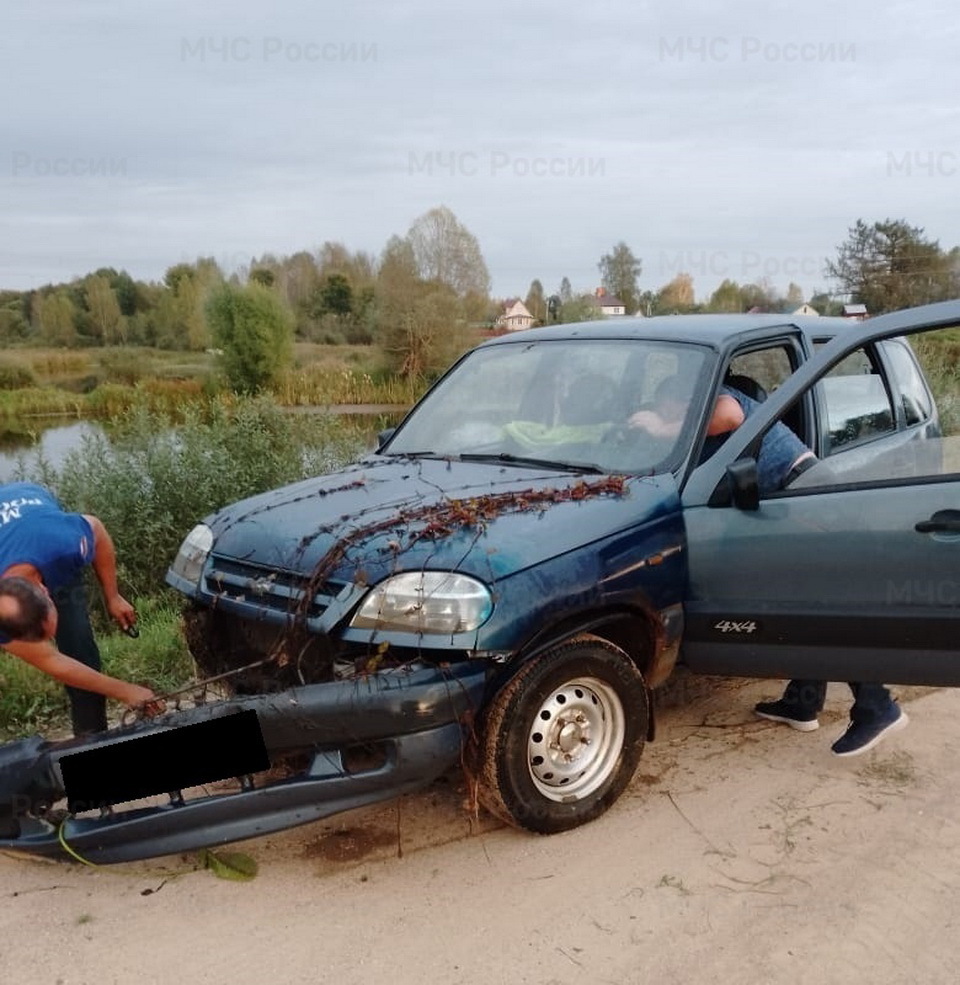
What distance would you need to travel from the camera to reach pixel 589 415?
4.34 meters

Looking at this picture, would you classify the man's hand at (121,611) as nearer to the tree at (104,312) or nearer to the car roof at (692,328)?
the car roof at (692,328)

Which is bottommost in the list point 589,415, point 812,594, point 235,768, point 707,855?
point 707,855

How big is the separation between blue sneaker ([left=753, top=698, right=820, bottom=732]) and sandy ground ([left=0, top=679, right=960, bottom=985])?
0.45 meters

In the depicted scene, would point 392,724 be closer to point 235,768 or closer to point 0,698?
point 235,768

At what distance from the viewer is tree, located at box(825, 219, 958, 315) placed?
13.9 metres

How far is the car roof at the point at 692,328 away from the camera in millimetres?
4434

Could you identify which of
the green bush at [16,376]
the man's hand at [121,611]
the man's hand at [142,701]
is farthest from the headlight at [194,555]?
the green bush at [16,376]

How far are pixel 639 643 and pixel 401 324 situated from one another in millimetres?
27850

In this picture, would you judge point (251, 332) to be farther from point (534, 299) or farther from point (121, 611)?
point (121, 611)

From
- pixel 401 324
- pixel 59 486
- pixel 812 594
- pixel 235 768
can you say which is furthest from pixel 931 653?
pixel 401 324

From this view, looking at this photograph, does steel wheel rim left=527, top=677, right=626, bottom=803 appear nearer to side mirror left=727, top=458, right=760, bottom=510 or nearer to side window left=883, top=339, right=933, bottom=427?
side mirror left=727, top=458, right=760, bottom=510

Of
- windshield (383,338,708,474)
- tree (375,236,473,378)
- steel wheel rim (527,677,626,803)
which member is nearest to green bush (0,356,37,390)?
tree (375,236,473,378)

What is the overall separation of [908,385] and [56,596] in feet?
14.7

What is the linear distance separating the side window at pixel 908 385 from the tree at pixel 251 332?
24615 mm
